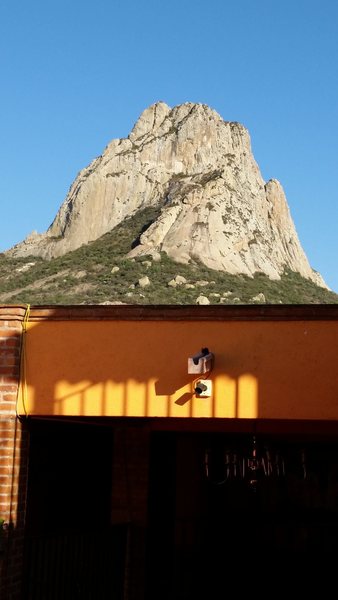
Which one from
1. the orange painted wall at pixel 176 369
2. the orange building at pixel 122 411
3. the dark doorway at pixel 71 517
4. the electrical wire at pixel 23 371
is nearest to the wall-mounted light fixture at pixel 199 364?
the orange building at pixel 122 411

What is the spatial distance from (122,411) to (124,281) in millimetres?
75624

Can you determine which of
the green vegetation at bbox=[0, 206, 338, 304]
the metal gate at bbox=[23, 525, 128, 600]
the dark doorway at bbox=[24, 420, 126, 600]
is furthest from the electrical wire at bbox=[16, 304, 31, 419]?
the green vegetation at bbox=[0, 206, 338, 304]

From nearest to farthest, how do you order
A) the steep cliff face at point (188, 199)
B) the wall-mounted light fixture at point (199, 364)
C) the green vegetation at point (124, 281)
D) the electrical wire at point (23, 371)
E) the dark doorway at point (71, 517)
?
the dark doorway at point (71, 517), the wall-mounted light fixture at point (199, 364), the electrical wire at point (23, 371), the green vegetation at point (124, 281), the steep cliff face at point (188, 199)

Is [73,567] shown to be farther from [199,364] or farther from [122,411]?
[199,364]

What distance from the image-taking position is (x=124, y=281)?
277 ft

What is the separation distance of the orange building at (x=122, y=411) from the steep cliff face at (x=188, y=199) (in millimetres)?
82138

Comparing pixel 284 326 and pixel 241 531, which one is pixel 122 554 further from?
pixel 284 326

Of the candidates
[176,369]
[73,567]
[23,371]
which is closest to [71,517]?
[73,567]

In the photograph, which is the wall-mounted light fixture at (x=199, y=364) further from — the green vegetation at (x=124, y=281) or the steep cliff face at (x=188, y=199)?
the steep cliff face at (x=188, y=199)

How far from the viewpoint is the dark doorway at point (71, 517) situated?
27.5ft

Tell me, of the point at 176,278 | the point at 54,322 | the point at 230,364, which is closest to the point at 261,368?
the point at 230,364

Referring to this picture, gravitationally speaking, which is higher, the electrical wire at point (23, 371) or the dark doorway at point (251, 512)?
the electrical wire at point (23, 371)

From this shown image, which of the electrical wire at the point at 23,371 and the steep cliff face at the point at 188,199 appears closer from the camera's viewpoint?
the electrical wire at the point at 23,371

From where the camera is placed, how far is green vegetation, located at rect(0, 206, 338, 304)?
263ft
